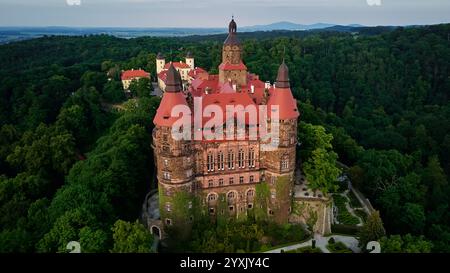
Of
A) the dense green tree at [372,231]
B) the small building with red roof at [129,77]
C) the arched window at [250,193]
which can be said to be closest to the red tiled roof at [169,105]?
the arched window at [250,193]

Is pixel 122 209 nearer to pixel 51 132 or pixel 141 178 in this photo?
pixel 141 178

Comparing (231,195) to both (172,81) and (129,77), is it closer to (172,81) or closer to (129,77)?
(172,81)

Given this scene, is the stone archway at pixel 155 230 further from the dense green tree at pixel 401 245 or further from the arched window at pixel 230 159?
the dense green tree at pixel 401 245

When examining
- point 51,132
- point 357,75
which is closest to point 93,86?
point 51,132

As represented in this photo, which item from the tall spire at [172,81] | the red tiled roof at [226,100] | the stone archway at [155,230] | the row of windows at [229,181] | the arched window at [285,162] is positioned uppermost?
the tall spire at [172,81]

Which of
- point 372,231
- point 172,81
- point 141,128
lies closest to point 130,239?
point 172,81

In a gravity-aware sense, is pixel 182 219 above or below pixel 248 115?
below
